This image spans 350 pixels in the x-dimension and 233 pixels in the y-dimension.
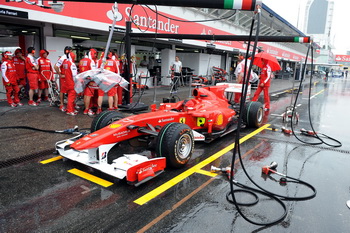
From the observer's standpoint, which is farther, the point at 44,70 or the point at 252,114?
the point at 44,70

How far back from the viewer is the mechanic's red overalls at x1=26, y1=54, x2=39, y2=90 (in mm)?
8703

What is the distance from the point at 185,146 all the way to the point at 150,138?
0.67 meters

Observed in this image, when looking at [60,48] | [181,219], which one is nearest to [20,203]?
[181,219]

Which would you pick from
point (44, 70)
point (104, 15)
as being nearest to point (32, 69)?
point (44, 70)

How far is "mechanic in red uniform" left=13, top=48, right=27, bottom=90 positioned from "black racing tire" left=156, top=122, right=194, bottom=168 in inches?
317

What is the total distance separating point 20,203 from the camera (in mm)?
3258

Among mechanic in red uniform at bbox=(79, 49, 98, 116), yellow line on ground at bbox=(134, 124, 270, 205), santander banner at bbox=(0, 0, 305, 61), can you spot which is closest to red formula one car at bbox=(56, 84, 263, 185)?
yellow line on ground at bbox=(134, 124, 270, 205)

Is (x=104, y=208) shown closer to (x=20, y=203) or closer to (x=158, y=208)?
(x=158, y=208)

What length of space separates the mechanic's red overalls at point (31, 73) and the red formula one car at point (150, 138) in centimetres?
516

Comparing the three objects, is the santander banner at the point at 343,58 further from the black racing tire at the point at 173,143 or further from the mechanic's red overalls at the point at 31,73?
the black racing tire at the point at 173,143

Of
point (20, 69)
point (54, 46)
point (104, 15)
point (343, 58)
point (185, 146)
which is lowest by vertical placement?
point (185, 146)

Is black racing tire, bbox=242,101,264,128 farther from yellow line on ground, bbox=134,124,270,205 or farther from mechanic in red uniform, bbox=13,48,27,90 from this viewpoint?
mechanic in red uniform, bbox=13,48,27,90

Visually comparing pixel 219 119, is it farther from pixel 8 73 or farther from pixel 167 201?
pixel 8 73

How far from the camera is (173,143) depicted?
4070mm
